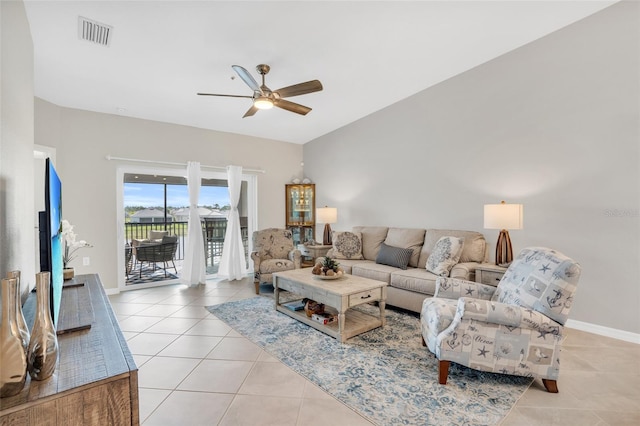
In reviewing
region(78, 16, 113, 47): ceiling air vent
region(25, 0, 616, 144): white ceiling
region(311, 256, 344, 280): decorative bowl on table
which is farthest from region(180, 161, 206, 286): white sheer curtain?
region(311, 256, 344, 280): decorative bowl on table

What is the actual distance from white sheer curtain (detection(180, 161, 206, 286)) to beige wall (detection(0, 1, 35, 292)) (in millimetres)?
2820

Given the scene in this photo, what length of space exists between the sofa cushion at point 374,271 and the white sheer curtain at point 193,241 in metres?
2.65

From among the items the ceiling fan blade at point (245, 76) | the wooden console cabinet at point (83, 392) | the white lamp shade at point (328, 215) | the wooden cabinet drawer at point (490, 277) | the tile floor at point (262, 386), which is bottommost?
the tile floor at point (262, 386)

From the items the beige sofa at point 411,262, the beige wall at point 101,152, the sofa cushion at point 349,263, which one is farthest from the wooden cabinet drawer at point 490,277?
the beige wall at point 101,152

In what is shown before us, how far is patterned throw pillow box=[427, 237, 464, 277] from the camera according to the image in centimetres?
344

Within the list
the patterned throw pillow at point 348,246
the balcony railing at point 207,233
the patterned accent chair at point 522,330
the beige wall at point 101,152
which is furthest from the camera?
the balcony railing at point 207,233

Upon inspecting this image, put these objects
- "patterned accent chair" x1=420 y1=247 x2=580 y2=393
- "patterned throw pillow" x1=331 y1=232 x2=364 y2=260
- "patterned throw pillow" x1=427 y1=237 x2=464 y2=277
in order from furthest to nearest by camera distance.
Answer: "patterned throw pillow" x1=331 y1=232 x2=364 y2=260 < "patterned throw pillow" x1=427 y1=237 x2=464 y2=277 < "patterned accent chair" x1=420 y1=247 x2=580 y2=393

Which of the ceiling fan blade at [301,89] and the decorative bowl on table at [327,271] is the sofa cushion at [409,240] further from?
the ceiling fan blade at [301,89]

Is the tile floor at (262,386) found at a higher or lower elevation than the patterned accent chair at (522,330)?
lower

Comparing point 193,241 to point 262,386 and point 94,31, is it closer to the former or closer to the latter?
point 94,31

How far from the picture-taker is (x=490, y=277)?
3.19m

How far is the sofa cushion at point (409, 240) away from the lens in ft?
13.5

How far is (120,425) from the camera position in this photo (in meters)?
1.02

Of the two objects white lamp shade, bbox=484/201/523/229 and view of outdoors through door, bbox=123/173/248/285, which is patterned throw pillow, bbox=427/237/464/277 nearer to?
white lamp shade, bbox=484/201/523/229
